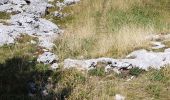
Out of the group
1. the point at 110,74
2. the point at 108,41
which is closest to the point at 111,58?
the point at 110,74

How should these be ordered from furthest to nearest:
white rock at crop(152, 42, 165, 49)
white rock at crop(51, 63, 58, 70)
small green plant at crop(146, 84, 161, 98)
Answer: white rock at crop(152, 42, 165, 49)
white rock at crop(51, 63, 58, 70)
small green plant at crop(146, 84, 161, 98)

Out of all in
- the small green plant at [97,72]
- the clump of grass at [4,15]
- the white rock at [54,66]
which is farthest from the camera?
the clump of grass at [4,15]

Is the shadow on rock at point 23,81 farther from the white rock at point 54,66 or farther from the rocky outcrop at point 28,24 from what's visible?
the rocky outcrop at point 28,24

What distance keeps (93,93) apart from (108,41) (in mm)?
4504

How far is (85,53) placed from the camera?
42.9ft

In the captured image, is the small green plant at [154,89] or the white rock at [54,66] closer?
the small green plant at [154,89]

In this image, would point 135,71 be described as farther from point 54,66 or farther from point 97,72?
point 54,66

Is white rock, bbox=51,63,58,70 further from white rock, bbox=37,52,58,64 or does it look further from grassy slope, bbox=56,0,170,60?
grassy slope, bbox=56,0,170,60

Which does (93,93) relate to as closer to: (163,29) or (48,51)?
(48,51)

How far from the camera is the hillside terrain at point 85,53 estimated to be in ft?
33.6

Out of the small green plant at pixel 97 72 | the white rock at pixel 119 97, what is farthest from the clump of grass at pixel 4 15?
the white rock at pixel 119 97

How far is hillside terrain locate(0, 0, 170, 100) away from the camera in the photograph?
10234mm

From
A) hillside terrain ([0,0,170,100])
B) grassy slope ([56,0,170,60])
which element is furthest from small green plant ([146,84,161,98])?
grassy slope ([56,0,170,60])

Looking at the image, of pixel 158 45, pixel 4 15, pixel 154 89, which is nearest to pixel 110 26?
pixel 158 45
